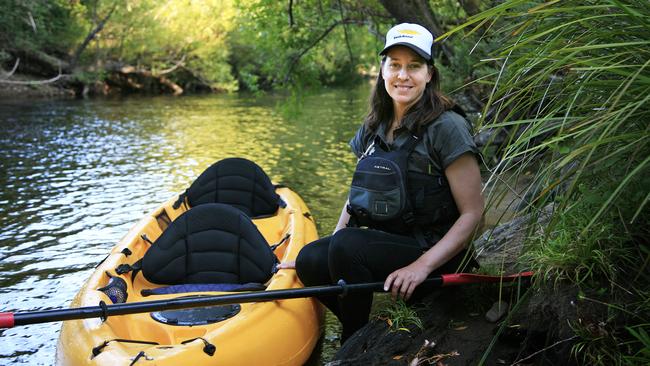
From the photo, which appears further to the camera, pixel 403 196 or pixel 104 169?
pixel 104 169

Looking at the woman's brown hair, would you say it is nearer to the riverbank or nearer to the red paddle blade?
the red paddle blade

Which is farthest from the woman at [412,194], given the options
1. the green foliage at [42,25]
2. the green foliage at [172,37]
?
the green foliage at [172,37]

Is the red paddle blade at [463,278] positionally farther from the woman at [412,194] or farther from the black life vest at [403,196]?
the black life vest at [403,196]

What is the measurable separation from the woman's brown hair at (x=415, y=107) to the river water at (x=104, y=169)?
144cm

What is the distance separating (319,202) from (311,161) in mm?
2936

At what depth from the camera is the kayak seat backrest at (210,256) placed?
12.5ft

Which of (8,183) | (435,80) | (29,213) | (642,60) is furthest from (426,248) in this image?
(8,183)

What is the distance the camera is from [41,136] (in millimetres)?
12828

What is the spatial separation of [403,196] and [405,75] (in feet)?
1.76

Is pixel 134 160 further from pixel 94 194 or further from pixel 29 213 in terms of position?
pixel 29 213

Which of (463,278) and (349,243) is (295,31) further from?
(463,278)

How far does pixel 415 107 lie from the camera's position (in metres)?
2.92

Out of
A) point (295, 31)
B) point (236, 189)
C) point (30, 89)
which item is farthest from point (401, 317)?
point (30, 89)

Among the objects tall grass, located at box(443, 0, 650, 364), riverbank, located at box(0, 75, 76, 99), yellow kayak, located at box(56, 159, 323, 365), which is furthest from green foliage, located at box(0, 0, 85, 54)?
tall grass, located at box(443, 0, 650, 364)
